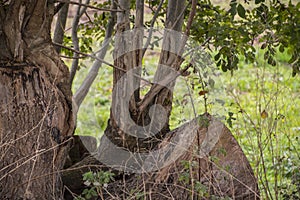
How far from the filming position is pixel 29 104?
305 cm

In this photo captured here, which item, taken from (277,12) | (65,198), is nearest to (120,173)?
(65,198)

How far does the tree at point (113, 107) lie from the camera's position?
301 cm

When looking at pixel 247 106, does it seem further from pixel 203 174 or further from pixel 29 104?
→ pixel 29 104

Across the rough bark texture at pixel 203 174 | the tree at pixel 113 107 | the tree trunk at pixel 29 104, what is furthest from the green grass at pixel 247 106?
the tree trunk at pixel 29 104

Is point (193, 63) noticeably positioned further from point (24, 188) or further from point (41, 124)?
point (24, 188)

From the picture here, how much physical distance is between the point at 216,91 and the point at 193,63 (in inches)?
31.3

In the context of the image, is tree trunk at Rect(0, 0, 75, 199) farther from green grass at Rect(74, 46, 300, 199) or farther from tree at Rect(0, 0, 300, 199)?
green grass at Rect(74, 46, 300, 199)

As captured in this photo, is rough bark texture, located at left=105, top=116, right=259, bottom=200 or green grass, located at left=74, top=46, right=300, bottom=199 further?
green grass, located at left=74, top=46, right=300, bottom=199

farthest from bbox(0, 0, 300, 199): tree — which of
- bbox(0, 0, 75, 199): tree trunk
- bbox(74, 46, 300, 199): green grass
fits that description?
bbox(74, 46, 300, 199): green grass

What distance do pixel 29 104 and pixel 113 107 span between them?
0.75m

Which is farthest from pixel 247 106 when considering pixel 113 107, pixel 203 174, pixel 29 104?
pixel 29 104

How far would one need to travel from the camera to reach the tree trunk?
2986mm

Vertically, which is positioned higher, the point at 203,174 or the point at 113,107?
the point at 113,107

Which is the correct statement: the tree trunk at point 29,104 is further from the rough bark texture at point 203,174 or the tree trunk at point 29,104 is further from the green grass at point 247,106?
the green grass at point 247,106
